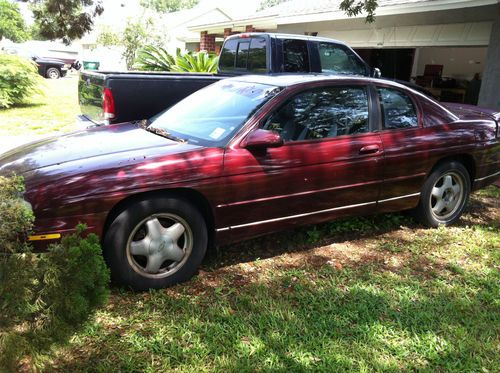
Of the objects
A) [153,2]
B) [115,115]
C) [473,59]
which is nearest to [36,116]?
[115,115]

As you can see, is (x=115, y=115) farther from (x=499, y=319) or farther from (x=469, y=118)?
(x=499, y=319)

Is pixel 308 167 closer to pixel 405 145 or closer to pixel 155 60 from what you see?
pixel 405 145

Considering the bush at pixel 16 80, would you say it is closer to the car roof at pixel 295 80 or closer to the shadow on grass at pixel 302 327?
the car roof at pixel 295 80

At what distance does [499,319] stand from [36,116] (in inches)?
454

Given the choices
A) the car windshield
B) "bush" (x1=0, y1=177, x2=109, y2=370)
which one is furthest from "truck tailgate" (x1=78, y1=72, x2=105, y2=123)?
"bush" (x1=0, y1=177, x2=109, y2=370)

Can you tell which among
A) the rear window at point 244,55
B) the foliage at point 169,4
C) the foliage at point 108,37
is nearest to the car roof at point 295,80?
the rear window at point 244,55

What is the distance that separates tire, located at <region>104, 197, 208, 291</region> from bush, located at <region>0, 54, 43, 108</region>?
11.3m

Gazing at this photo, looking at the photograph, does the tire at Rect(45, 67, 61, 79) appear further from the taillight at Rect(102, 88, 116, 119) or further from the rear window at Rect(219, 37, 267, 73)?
the taillight at Rect(102, 88, 116, 119)

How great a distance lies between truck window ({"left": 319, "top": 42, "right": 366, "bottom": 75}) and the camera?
764cm

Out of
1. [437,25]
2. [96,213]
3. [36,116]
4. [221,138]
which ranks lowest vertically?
[36,116]

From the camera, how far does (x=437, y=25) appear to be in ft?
35.9

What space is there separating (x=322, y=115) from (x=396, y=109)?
918 mm

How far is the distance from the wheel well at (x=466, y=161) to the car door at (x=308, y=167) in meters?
0.96

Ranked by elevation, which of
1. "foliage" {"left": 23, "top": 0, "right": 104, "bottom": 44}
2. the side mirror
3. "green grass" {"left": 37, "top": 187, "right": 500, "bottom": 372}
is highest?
"foliage" {"left": 23, "top": 0, "right": 104, "bottom": 44}
